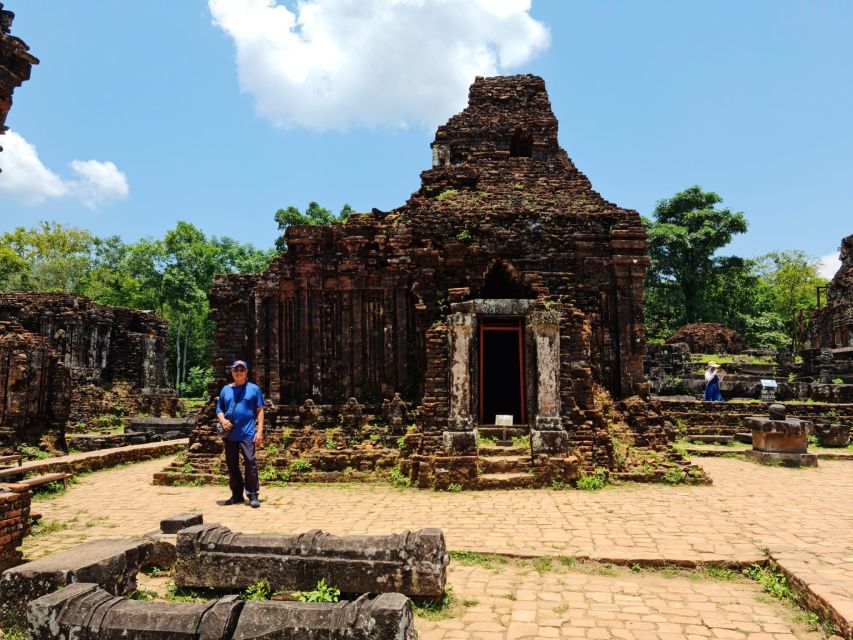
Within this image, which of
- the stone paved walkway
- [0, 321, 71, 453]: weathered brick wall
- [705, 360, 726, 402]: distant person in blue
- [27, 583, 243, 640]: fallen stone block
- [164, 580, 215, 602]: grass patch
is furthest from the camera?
[705, 360, 726, 402]: distant person in blue

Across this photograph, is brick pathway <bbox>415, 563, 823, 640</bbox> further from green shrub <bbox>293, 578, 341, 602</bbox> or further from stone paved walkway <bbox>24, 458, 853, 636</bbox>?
green shrub <bbox>293, 578, 341, 602</bbox>

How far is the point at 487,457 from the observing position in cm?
1033

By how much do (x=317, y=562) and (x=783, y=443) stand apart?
12138mm

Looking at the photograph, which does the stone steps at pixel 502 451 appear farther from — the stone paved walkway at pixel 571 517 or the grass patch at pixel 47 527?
the grass patch at pixel 47 527

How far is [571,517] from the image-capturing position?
7637 mm

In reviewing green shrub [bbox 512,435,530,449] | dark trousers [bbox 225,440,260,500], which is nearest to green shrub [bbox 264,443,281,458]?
dark trousers [bbox 225,440,260,500]

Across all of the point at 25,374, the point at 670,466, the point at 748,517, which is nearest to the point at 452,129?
the point at 670,466

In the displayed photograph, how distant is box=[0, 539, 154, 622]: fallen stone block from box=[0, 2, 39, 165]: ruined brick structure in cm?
472

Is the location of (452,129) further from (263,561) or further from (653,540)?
(263,561)

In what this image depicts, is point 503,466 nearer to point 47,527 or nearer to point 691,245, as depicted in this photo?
point 47,527

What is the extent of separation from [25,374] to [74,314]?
11807 mm

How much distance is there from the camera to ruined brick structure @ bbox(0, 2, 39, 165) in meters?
6.15

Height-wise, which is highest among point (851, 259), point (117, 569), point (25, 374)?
point (851, 259)

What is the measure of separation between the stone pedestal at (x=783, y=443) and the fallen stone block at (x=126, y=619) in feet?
42.1
